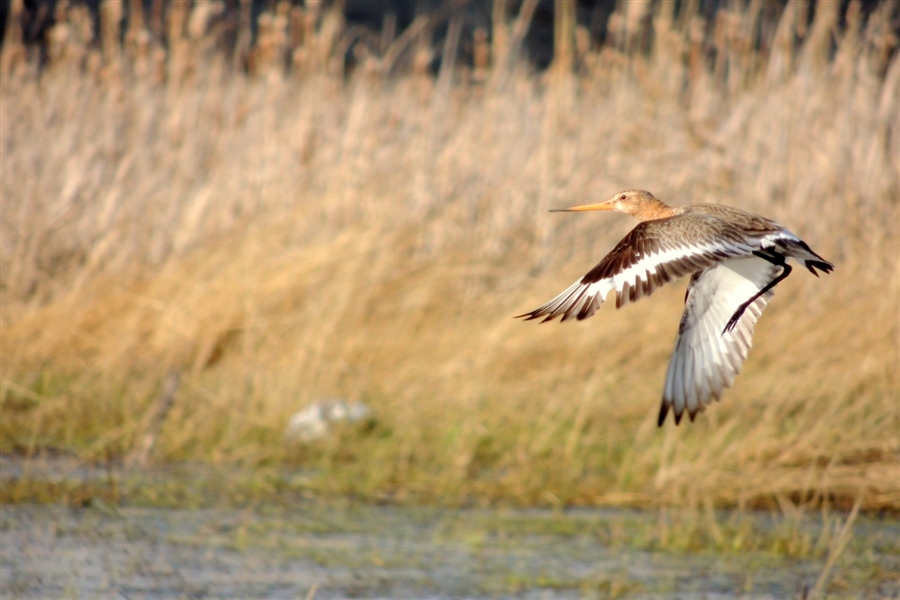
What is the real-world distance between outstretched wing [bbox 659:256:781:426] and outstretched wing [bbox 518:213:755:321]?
26.5 inches

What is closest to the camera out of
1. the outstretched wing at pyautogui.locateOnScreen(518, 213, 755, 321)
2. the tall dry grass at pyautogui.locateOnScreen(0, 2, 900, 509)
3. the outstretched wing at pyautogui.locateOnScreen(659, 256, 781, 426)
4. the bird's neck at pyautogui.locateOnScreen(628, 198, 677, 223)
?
the outstretched wing at pyautogui.locateOnScreen(518, 213, 755, 321)

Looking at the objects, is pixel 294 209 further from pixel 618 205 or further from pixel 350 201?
pixel 618 205

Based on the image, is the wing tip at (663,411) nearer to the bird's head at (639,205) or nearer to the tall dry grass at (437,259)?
the bird's head at (639,205)

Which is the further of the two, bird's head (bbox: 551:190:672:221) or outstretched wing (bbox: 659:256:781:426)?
bird's head (bbox: 551:190:672:221)

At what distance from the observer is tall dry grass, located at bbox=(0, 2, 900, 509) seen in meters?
5.85

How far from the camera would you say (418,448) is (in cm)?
585

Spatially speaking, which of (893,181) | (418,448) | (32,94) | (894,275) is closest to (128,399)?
(418,448)

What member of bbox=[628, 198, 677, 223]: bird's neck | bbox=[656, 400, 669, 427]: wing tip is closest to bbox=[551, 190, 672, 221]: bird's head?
bbox=[628, 198, 677, 223]: bird's neck

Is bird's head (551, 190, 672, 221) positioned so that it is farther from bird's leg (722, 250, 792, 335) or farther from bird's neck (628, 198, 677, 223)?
bird's leg (722, 250, 792, 335)

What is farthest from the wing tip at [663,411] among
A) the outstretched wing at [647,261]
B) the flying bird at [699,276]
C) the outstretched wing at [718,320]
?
the outstretched wing at [647,261]

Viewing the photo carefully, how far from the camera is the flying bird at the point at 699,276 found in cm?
360

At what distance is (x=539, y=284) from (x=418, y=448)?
1.27 meters

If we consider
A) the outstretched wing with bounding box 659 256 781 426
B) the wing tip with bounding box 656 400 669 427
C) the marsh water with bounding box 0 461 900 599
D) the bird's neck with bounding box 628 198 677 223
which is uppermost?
the bird's neck with bounding box 628 198 677 223

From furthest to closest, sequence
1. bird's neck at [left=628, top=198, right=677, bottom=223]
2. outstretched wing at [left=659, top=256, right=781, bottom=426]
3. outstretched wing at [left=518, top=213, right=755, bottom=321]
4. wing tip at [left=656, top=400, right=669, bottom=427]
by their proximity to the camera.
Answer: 1. bird's neck at [left=628, top=198, right=677, bottom=223]
2. outstretched wing at [left=659, top=256, right=781, bottom=426]
3. wing tip at [left=656, top=400, right=669, bottom=427]
4. outstretched wing at [left=518, top=213, right=755, bottom=321]
